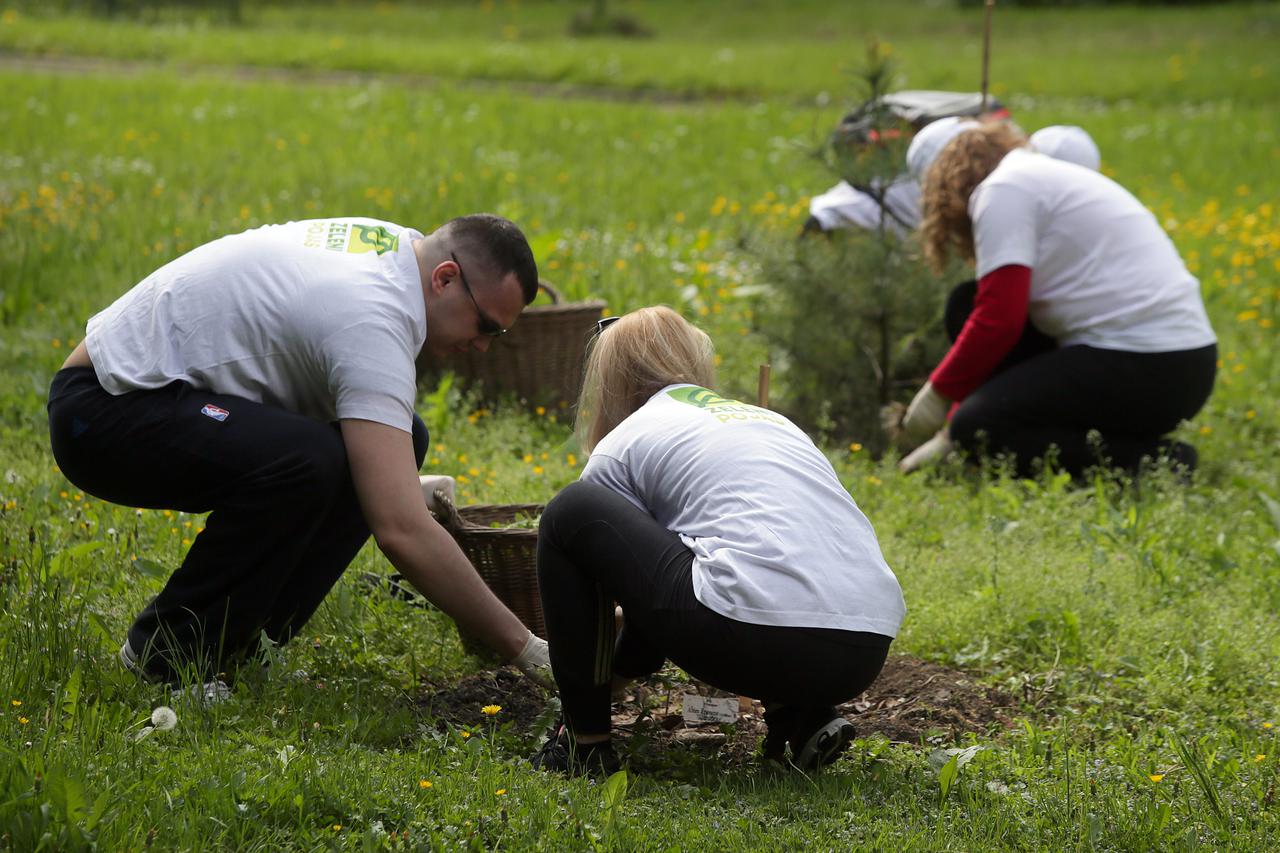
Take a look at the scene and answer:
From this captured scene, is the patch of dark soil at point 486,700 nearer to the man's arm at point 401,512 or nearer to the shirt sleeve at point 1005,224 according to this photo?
the man's arm at point 401,512

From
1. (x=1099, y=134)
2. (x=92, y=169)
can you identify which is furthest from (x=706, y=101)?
(x=92, y=169)

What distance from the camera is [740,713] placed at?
11.1 feet

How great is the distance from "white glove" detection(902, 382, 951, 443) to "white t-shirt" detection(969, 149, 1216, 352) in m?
0.49

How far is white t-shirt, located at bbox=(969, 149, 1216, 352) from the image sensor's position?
4.87 m

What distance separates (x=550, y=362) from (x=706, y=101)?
387 inches

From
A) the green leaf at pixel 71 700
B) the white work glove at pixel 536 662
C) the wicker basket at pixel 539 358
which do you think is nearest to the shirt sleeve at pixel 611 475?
the white work glove at pixel 536 662

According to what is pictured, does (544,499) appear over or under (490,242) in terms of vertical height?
under

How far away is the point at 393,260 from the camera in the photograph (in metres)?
3.06

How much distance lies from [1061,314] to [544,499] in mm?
2049

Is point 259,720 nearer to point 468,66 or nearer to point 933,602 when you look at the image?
point 933,602

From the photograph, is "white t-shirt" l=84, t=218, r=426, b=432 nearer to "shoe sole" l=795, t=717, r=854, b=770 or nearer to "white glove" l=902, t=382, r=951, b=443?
"shoe sole" l=795, t=717, r=854, b=770

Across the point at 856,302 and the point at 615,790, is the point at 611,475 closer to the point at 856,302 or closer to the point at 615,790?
the point at 615,790

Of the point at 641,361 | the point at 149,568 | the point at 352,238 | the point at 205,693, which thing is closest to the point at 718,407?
the point at 641,361

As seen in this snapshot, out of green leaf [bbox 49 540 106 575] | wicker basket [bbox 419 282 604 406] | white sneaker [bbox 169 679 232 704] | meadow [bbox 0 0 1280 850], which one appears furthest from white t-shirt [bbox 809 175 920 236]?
white sneaker [bbox 169 679 232 704]
